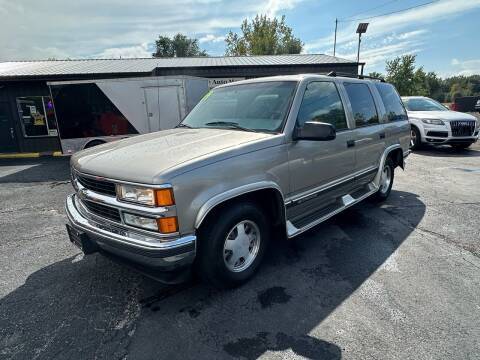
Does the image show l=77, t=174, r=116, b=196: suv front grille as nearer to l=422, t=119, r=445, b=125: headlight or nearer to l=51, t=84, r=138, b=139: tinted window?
l=51, t=84, r=138, b=139: tinted window

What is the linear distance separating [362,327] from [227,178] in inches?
64.9

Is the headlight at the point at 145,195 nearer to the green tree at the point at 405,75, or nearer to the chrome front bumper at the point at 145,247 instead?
the chrome front bumper at the point at 145,247

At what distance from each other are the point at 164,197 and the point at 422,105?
1219 cm

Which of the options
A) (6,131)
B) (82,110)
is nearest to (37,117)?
(6,131)

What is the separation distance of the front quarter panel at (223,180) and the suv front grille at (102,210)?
2.05 ft

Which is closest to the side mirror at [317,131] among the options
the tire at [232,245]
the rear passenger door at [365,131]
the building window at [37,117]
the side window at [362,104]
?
the tire at [232,245]

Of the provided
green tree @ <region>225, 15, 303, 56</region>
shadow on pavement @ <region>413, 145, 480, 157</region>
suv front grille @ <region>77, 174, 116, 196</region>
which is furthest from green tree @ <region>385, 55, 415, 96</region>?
suv front grille @ <region>77, 174, 116, 196</region>

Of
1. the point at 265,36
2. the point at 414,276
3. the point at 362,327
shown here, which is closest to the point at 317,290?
the point at 362,327

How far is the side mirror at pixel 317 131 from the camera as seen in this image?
2.91 meters

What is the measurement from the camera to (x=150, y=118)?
10.1 m

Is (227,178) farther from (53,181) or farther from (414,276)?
(53,181)

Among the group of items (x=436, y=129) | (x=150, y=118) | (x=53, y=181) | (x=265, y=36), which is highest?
(x=265, y=36)

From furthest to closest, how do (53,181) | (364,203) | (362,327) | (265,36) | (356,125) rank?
(265,36) → (53,181) → (364,203) → (356,125) → (362,327)

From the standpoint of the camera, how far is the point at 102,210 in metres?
2.69
